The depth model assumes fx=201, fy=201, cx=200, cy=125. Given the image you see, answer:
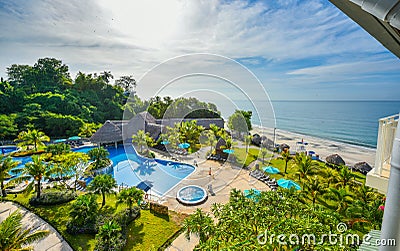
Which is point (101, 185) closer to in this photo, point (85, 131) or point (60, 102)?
point (85, 131)

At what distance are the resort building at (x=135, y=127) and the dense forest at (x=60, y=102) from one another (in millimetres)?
890

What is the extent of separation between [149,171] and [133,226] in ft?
22.9

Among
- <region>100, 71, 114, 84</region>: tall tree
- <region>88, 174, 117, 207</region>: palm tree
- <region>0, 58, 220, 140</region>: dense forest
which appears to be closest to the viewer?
<region>88, 174, 117, 207</region>: palm tree

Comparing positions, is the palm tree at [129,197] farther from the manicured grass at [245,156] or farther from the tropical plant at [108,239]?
the manicured grass at [245,156]

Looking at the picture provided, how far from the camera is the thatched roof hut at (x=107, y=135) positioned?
18969 millimetres

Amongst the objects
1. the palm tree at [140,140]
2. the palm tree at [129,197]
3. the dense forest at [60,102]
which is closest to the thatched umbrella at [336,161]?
the dense forest at [60,102]

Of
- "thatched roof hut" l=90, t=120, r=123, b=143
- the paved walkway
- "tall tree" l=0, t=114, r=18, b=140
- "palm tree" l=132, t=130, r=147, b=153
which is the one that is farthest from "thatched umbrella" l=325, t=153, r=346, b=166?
"tall tree" l=0, t=114, r=18, b=140

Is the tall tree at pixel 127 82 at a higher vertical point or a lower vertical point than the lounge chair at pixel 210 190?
higher

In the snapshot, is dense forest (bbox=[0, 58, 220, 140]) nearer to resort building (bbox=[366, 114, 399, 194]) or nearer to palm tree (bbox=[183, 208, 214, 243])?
palm tree (bbox=[183, 208, 214, 243])

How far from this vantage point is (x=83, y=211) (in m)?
7.72

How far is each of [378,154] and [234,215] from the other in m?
2.89

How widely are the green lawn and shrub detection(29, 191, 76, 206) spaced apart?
0.79 feet

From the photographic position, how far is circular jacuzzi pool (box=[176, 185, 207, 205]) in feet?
33.9

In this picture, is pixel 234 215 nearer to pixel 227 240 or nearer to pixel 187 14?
pixel 227 240
